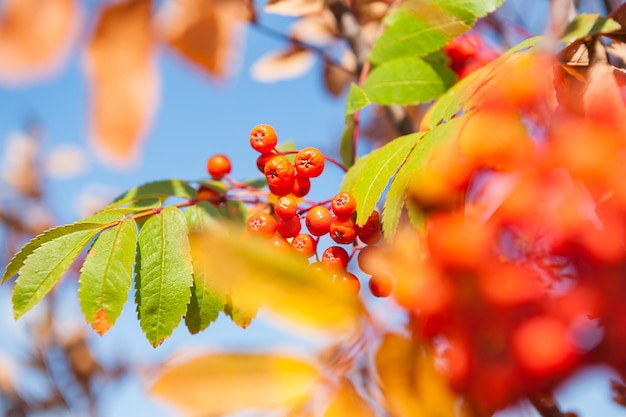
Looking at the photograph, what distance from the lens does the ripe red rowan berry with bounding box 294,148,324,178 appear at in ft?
2.76

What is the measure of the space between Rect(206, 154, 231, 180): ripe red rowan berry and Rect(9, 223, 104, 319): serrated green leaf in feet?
0.93

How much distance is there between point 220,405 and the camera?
393 millimetres

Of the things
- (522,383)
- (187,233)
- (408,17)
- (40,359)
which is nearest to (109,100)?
(522,383)

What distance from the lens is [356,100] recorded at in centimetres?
90

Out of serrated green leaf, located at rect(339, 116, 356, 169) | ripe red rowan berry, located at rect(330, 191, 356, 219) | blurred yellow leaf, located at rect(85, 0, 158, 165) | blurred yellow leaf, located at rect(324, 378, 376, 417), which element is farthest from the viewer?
serrated green leaf, located at rect(339, 116, 356, 169)

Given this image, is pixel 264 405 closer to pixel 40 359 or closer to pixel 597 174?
pixel 597 174

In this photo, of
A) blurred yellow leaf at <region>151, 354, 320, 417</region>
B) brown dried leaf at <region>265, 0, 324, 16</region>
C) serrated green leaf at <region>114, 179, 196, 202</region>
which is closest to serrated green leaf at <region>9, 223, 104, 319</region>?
serrated green leaf at <region>114, 179, 196, 202</region>

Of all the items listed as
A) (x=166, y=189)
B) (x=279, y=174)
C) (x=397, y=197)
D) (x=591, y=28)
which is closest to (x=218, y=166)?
(x=166, y=189)

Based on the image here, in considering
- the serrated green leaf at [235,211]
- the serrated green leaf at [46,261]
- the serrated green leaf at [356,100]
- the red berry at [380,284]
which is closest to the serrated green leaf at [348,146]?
the serrated green leaf at [356,100]

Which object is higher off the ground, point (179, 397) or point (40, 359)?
point (179, 397)

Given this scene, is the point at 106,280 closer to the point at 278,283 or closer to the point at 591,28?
the point at 278,283

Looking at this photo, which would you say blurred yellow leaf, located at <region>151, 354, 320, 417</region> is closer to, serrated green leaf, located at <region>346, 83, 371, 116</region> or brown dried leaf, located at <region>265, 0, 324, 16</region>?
serrated green leaf, located at <region>346, 83, 371, 116</region>

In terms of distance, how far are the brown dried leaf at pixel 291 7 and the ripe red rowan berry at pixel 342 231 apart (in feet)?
1.99

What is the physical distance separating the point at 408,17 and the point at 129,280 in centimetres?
55
